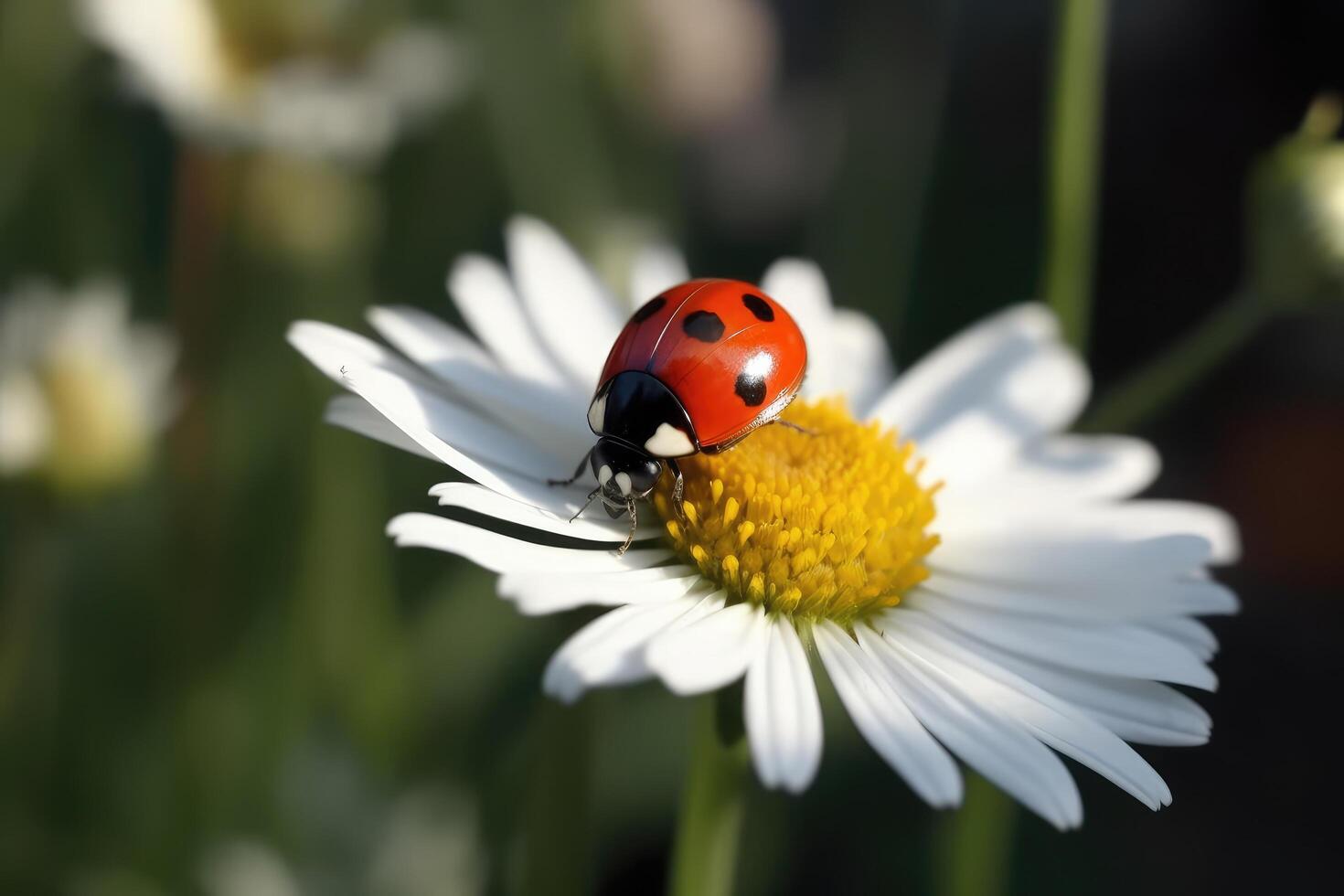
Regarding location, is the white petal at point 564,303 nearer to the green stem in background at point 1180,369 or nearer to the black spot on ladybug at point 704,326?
the black spot on ladybug at point 704,326

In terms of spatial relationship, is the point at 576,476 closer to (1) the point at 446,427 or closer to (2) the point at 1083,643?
(1) the point at 446,427

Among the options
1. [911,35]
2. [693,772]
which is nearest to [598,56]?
[911,35]

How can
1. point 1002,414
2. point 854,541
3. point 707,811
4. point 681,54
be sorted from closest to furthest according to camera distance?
point 707,811 < point 854,541 < point 1002,414 < point 681,54

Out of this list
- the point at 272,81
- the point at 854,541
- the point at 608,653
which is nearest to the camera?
the point at 608,653

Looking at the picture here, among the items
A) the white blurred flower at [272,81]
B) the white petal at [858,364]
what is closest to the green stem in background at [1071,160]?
the white petal at [858,364]

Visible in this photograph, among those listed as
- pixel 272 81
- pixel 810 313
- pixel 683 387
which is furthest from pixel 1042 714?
pixel 272 81

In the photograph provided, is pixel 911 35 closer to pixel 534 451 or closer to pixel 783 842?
pixel 783 842
